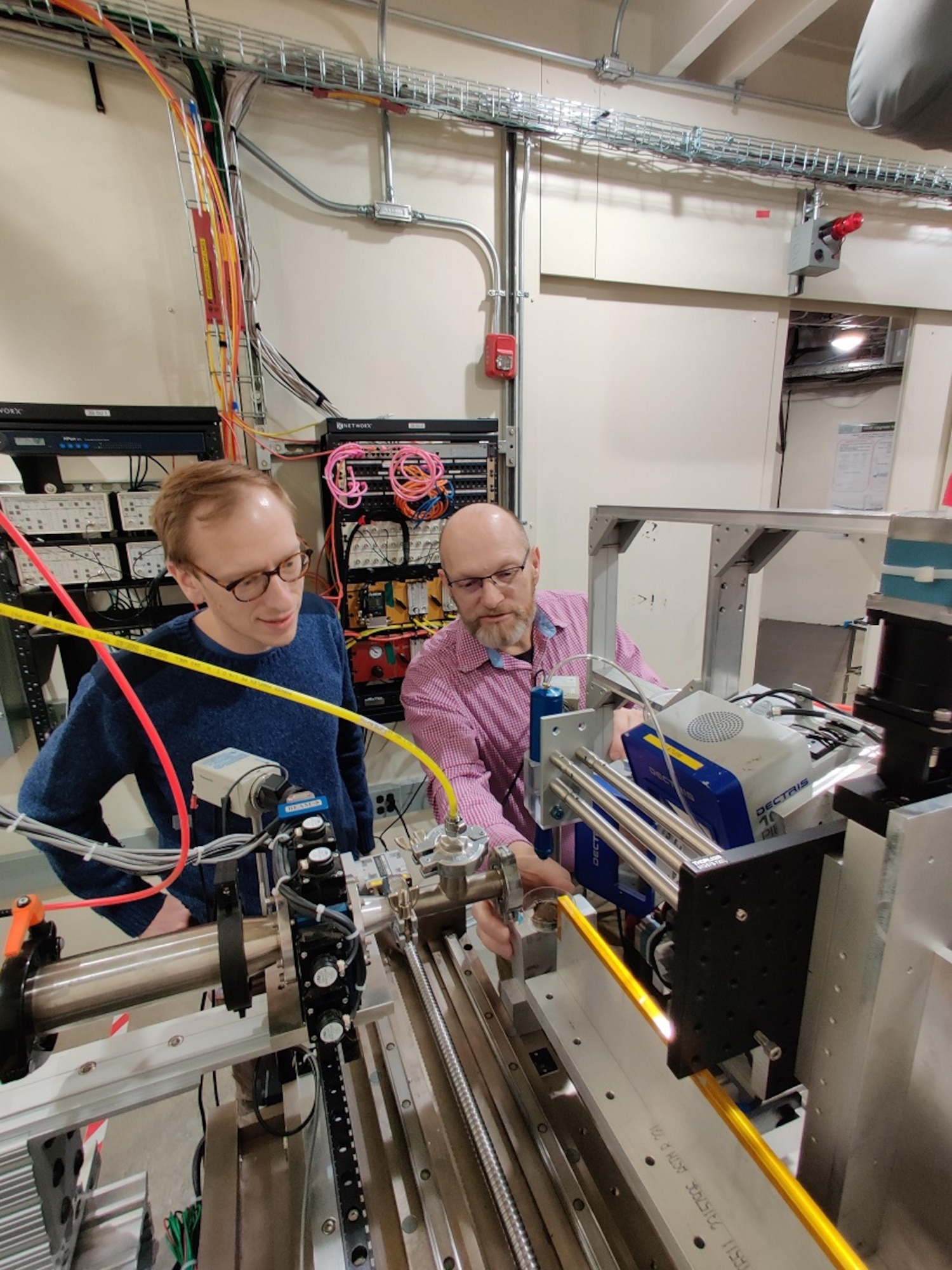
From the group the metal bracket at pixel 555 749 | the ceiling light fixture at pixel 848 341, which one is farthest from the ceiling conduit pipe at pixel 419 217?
the ceiling light fixture at pixel 848 341

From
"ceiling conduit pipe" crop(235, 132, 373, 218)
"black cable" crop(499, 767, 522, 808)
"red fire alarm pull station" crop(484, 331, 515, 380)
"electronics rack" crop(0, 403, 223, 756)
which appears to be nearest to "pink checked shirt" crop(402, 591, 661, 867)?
"black cable" crop(499, 767, 522, 808)

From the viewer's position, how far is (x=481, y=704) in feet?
4.63

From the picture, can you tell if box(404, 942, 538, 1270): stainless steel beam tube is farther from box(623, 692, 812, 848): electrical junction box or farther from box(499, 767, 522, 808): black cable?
box(499, 767, 522, 808): black cable

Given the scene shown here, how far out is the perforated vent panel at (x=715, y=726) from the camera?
2.14 feet

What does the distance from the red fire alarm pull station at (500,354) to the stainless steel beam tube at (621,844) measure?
202 cm

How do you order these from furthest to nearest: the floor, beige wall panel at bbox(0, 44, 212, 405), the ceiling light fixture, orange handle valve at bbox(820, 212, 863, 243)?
the ceiling light fixture, the floor, orange handle valve at bbox(820, 212, 863, 243), beige wall panel at bbox(0, 44, 212, 405)

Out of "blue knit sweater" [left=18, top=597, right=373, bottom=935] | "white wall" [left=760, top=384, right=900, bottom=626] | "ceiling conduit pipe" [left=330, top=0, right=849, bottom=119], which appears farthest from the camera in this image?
"white wall" [left=760, top=384, right=900, bottom=626]

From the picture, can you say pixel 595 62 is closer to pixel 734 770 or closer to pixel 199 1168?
pixel 734 770

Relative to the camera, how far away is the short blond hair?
3.47 feet

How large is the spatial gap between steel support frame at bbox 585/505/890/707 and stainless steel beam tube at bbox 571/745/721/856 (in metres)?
0.16

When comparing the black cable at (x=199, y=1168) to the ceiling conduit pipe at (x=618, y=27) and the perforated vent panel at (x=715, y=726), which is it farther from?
the ceiling conduit pipe at (x=618, y=27)

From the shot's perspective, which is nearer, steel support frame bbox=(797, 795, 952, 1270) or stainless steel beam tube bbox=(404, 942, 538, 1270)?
steel support frame bbox=(797, 795, 952, 1270)

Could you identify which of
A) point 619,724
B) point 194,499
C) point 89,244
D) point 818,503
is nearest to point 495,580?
point 619,724

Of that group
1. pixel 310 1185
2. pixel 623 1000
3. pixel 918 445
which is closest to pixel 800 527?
pixel 623 1000
